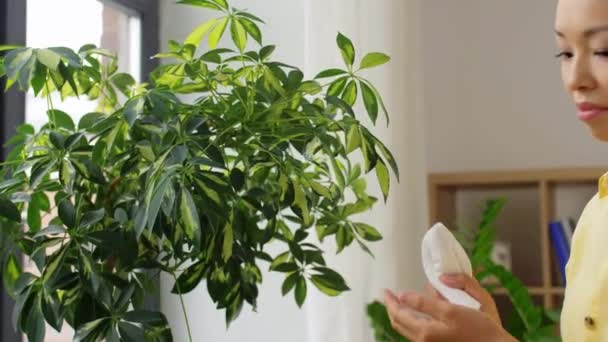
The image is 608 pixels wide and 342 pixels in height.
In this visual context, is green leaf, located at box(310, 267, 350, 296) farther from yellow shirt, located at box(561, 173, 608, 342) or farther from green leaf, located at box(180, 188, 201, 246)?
yellow shirt, located at box(561, 173, 608, 342)

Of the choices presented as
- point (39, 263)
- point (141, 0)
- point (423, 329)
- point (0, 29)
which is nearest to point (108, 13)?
point (141, 0)

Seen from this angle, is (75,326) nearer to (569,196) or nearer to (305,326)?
(305,326)

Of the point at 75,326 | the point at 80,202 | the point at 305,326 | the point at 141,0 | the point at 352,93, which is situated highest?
the point at 141,0

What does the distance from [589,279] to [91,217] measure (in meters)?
0.67

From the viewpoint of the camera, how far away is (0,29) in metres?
2.13

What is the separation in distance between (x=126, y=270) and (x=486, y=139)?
2.40 m

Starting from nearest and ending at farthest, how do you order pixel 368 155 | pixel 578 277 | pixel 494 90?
pixel 578 277 → pixel 368 155 → pixel 494 90

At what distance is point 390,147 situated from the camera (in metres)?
2.61

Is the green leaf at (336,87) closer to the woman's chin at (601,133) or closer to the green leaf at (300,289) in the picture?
the green leaf at (300,289)

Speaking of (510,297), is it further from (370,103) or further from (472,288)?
(472,288)

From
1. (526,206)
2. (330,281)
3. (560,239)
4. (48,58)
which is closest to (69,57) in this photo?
(48,58)

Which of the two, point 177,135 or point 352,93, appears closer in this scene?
point 177,135

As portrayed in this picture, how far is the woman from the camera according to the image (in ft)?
3.23

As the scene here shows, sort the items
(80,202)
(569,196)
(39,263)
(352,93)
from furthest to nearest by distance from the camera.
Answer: (569,196), (352,93), (80,202), (39,263)
